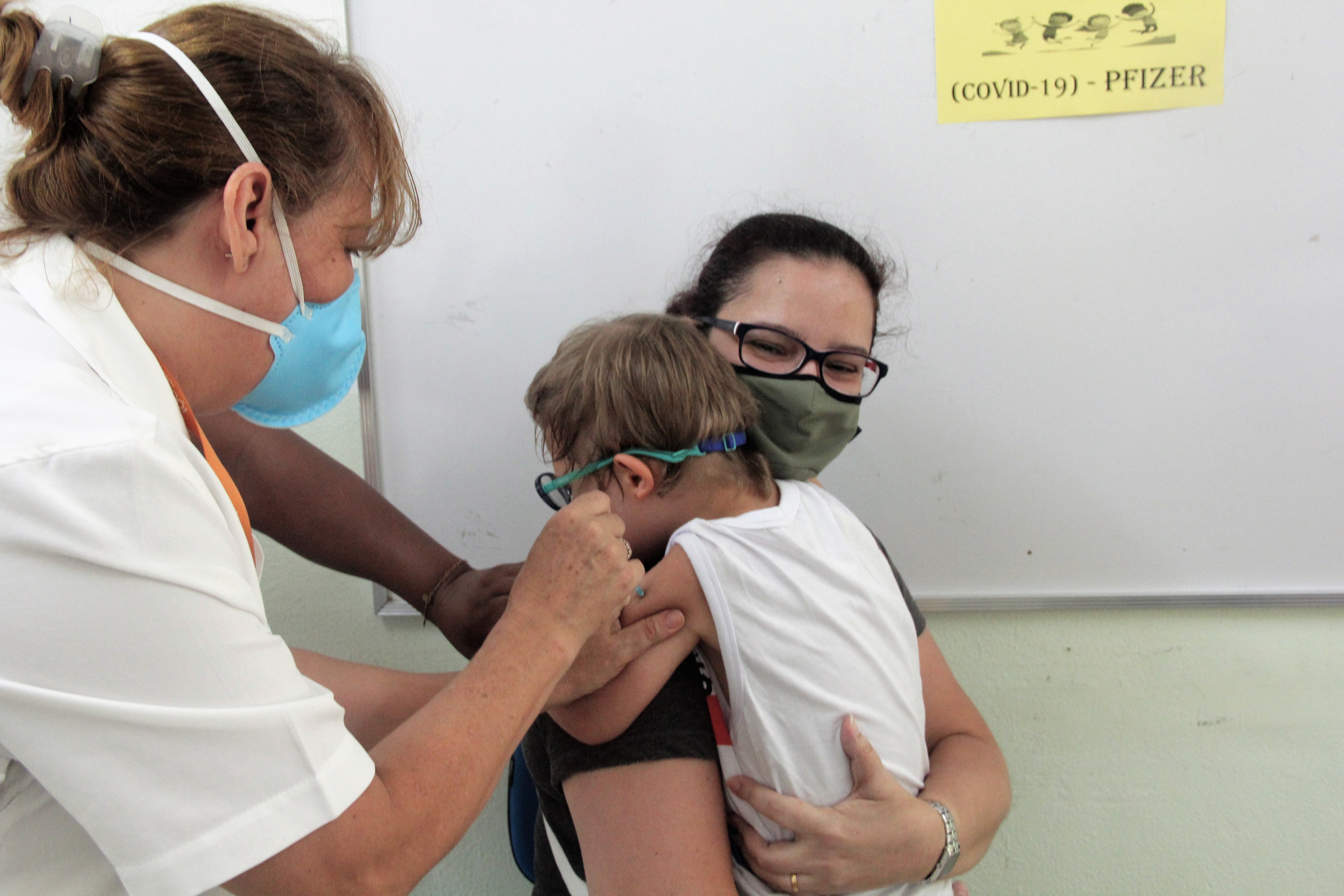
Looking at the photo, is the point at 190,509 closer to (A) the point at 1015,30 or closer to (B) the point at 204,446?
(B) the point at 204,446

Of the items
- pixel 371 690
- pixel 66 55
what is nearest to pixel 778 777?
pixel 371 690

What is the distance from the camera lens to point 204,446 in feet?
2.73

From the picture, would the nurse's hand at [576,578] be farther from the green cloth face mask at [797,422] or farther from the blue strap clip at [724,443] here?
the green cloth face mask at [797,422]

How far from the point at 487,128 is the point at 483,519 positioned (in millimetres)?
670

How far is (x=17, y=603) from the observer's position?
603 millimetres

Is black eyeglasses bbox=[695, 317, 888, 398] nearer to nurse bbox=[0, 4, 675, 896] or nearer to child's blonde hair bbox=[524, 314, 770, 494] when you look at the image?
child's blonde hair bbox=[524, 314, 770, 494]

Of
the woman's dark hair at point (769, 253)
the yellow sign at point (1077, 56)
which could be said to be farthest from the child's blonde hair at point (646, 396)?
the yellow sign at point (1077, 56)

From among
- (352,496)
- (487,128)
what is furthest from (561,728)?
(487,128)

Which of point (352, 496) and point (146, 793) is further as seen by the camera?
point (352, 496)

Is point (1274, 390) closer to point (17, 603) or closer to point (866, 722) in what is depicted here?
point (866, 722)

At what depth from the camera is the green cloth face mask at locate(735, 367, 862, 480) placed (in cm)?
113

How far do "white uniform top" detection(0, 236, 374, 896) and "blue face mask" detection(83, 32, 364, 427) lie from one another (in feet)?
0.46

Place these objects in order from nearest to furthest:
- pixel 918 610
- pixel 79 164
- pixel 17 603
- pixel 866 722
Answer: pixel 17 603, pixel 79 164, pixel 866 722, pixel 918 610

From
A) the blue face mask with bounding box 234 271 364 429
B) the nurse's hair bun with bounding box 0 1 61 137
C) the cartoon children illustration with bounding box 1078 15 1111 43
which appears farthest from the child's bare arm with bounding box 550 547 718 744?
the cartoon children illustration with bounding box 1078 15 1111 43
